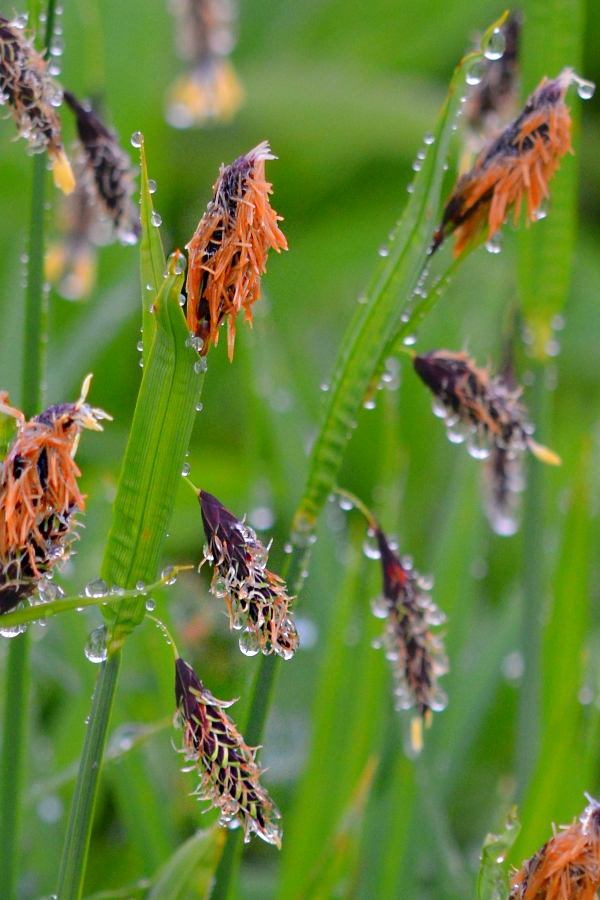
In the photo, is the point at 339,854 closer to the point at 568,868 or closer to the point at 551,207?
the point at 568,868

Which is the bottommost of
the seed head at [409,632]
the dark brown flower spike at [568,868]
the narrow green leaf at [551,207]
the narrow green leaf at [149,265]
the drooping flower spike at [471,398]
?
the dark brown flower spike at [568,868]

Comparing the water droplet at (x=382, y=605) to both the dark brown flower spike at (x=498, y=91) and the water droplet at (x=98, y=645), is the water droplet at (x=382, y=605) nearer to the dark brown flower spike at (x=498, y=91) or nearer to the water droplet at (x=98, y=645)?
the water droplet at (x=98, y=645)

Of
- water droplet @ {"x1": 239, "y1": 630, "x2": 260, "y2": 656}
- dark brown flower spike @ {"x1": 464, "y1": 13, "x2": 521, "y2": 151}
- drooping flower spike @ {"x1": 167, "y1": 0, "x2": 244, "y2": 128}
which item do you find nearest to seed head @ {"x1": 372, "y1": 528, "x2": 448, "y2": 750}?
water droplet @ {"x1": 239, "y1": 630, "x2": 260, "y2": 656}

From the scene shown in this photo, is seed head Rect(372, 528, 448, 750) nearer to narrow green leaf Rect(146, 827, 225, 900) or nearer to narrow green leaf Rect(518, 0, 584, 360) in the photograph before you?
narrow green leaf Rect(146, 827, 225, 900)

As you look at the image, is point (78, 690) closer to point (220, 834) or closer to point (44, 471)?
point (220, 834)

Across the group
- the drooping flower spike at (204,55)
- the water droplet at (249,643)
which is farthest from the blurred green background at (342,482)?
the water droplet at (249,643)

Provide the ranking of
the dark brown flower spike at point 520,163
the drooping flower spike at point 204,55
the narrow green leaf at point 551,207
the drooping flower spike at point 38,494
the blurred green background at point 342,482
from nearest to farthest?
the drooping flower spike at point 38,494 < the dark brown flower spike at point 520,163 < the narrow green leaf at point 551,207 < the blurred green background at point 342,482 < the drooping flower spike at point 204,55
